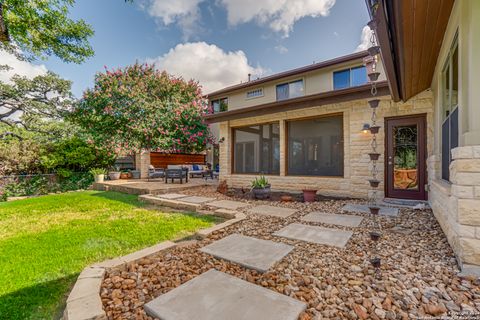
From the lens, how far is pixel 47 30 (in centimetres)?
802

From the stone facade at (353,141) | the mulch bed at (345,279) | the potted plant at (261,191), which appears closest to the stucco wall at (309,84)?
the stone facade at (353,141)

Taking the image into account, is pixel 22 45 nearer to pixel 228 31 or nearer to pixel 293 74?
pixel 228 31

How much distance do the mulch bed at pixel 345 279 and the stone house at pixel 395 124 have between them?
1.25ft

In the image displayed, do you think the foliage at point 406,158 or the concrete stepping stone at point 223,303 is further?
the foliage at point 406,158

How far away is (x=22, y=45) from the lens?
8164 mm

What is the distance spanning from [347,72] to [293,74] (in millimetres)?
2585

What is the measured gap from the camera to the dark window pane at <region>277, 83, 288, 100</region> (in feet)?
39.4

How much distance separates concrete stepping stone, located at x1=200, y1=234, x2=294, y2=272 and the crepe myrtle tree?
29.3ft

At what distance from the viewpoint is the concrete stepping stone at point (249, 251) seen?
241cm

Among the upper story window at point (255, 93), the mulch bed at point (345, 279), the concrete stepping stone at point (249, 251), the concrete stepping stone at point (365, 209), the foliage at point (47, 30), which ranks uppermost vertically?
the foliage at point (47, 30)

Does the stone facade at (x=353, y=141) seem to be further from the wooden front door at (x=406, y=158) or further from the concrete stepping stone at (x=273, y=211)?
the concrete stepping stone at (x=273, y=211)

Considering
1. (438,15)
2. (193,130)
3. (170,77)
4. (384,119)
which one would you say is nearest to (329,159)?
(384,119)

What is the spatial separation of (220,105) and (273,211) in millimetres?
11395

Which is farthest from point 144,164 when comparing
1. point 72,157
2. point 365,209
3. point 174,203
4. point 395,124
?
point 395,124
